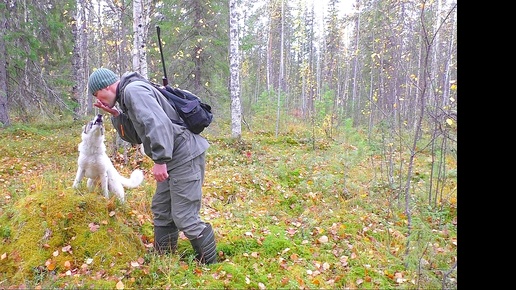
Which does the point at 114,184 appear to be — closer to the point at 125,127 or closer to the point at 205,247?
the point at 125,127

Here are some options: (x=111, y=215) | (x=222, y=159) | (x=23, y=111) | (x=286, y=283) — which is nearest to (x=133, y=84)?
(x=111, y=215)

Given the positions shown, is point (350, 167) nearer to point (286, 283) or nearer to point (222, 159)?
point (222, 159)

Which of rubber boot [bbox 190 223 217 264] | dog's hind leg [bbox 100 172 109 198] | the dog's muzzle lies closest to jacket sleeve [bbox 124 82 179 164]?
rubber boot [bbox 190 223 217 264]

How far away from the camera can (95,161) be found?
4117 mm

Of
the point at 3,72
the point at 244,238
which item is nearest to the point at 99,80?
the point at 244,238

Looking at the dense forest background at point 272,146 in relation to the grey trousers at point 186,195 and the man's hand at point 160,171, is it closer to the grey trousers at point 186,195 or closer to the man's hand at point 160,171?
the grey trousers at point 186,195

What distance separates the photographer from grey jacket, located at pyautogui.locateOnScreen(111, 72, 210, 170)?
115 inches

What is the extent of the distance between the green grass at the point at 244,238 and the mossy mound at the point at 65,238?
1cm

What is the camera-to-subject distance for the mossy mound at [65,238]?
133 inches

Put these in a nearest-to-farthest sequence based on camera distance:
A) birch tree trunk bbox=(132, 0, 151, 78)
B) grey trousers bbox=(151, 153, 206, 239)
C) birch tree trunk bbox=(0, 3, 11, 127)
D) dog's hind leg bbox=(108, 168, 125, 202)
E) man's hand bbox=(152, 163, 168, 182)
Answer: man's hand bbox=(152, 163, 168, 182) < grey trousers bbox=(151, 153, 206, 239) < dog's hind leg bbox=(108, 168, 125, 202) < birch tree trunk bbox=(132, 0, 151, 78) < birch tree trunk bbox=(0, 3, 11, 127)

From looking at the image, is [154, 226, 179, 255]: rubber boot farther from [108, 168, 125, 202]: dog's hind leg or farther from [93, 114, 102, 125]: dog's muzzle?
[93, 114, 102, 125]: dog's muzzle

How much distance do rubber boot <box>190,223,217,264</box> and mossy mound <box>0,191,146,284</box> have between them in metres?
0.71

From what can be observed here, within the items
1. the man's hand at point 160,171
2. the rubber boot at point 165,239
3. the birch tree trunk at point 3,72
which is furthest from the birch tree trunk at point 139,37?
the man's hand at point 160,171

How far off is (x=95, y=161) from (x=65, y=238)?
3.09 feet
